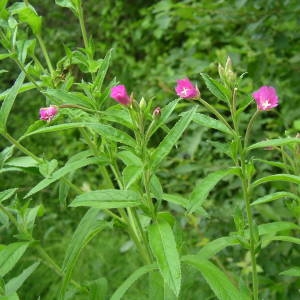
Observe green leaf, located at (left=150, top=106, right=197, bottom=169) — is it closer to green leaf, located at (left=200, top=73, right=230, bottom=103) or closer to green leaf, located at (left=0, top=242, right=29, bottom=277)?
green leaf, located at (left=200, top=73, right=230, bottom=103)

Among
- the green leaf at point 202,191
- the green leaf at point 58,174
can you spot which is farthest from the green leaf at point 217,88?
the green leaf at point 58,174

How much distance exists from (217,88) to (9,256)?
18.6 inches

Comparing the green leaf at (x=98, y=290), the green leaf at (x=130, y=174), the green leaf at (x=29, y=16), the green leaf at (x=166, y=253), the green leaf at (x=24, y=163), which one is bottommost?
the green leaf at (x=98, y=290)

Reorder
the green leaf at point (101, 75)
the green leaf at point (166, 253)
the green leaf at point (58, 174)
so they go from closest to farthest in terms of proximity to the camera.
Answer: the green leaf at point (166, 253) < the green leaf at point (58, 174) < the green leaf at point (101, 75)

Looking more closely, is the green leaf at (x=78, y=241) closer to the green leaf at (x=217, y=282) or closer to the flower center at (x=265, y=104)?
the green leaf at (x=217, y=282)

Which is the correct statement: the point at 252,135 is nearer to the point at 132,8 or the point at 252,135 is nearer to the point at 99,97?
the point at 99,97

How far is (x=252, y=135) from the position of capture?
1.93 m

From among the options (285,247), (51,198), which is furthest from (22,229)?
(51,198)

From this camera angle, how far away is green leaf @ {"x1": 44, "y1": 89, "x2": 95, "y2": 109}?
2.79ft

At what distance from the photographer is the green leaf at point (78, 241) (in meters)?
0.90

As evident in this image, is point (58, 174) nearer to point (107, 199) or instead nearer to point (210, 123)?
point (107, 199)

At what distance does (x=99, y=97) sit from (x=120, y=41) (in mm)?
3180

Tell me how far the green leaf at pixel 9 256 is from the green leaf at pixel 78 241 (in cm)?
9

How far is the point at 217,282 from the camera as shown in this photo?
804 mm
